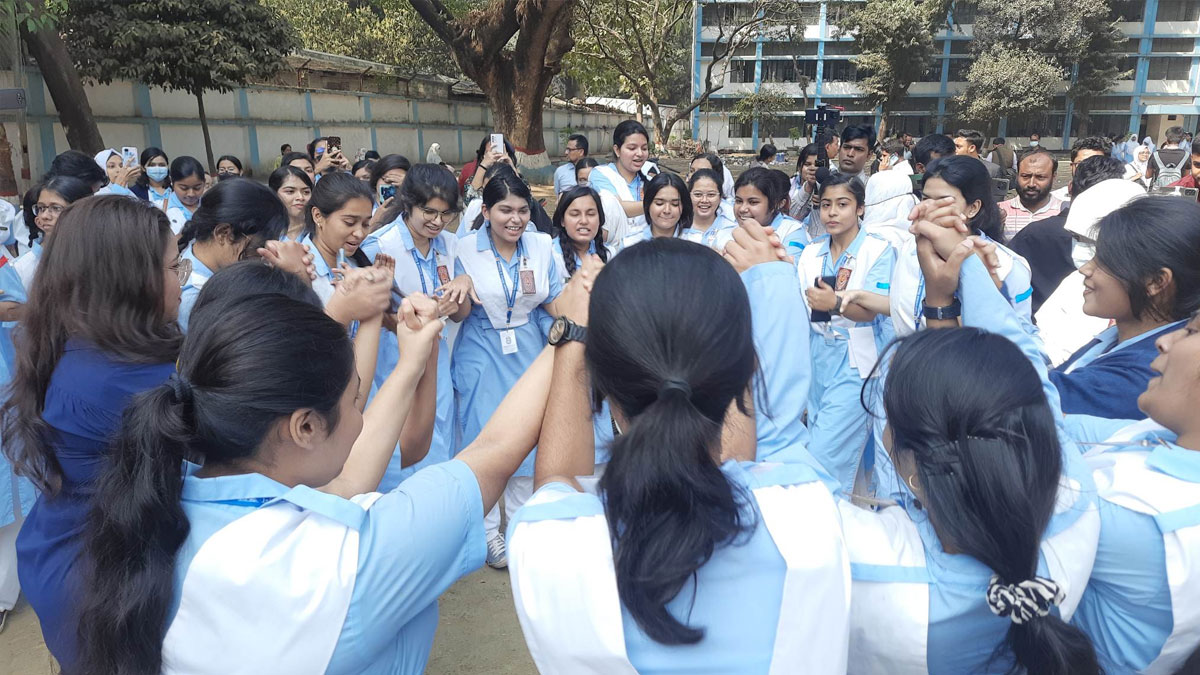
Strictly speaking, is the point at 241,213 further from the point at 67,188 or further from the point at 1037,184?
the point at 1037,184

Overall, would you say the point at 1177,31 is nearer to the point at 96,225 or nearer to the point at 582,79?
the point at 582,79

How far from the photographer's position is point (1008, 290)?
2617 mm

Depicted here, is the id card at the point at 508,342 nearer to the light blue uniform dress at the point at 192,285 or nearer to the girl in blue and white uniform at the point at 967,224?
the light blue uniform dress at the point at 192,285

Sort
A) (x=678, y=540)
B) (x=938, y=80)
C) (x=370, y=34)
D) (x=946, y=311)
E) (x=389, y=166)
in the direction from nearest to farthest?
1. (x=678, y=540)
2. (x=946, y=311)
3. (x=389, y=166)
4. (x=370, y=34)
5. (x=938, y=80)

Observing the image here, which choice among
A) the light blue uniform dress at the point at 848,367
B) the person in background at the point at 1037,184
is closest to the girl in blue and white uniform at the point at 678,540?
the light blue uniform dress at the point at 848,367

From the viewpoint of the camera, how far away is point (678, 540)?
3.33 ft

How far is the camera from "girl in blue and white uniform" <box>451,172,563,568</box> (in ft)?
11.7

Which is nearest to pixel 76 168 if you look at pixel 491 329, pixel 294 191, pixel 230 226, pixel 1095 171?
pixel 294 191

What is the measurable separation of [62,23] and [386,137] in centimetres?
1072

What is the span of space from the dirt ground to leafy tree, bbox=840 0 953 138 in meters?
33.8

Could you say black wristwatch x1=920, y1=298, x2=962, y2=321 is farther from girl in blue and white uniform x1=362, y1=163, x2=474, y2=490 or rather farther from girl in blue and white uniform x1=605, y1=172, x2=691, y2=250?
girl in blue and white uniform x1=605, y1=172, x2=691, y2=250

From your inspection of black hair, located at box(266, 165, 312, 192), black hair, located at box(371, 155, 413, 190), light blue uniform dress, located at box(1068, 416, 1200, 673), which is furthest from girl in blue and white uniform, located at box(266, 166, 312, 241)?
light blue uniform dress, located at box(1068, 416, 1200, 673)

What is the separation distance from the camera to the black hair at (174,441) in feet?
3.64

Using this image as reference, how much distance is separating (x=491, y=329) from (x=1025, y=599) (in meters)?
2.77
